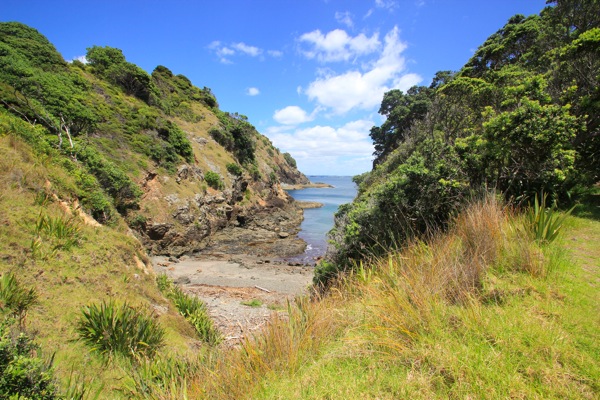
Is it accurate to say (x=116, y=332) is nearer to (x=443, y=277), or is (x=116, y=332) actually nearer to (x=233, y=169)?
(x=443, y=277)

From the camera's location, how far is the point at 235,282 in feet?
56.3

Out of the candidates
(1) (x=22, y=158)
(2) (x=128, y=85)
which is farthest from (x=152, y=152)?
(1) (x=22, y=158)

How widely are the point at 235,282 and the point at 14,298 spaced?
12837 millimetres

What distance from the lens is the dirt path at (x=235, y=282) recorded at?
1141cm

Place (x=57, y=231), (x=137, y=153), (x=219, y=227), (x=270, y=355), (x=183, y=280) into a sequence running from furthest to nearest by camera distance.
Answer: (x=219, y=227), (x=137, y=153), (x=183, y=280), (x=57, y=231), (x=270, y=355)

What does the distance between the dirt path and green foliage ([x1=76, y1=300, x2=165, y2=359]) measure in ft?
12.3

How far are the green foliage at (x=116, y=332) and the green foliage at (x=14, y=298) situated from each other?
0.91 meters

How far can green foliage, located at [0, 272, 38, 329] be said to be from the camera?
186 inches

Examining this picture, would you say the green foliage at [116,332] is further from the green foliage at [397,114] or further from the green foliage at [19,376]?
the green foliage at [397,114]

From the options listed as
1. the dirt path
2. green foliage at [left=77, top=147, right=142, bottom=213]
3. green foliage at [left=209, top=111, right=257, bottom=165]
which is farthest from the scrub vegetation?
green foliage at [left=209, top=111, right=257, bottom=165]

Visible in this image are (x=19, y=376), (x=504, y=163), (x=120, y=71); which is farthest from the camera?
(x=120, y=71)

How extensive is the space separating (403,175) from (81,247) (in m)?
9.59

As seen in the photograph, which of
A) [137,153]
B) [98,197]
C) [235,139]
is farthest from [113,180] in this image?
[235,139]

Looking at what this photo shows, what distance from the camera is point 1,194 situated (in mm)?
7070
